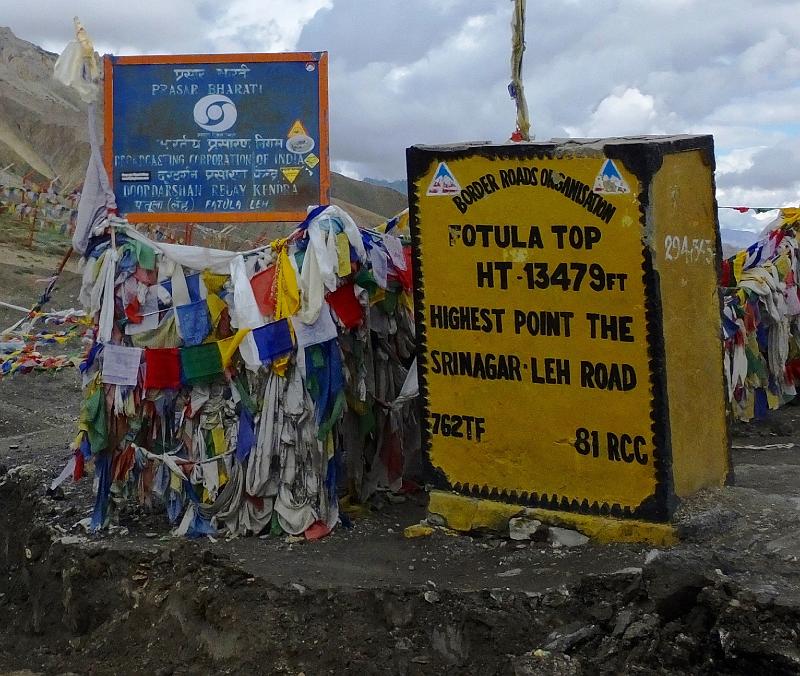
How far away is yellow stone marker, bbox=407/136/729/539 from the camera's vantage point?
5887mm

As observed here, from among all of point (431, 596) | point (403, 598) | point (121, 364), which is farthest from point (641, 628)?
point (121, 364)

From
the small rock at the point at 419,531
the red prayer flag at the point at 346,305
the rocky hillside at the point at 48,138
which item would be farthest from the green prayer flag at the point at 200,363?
the rocky hillside at the point at 48,138

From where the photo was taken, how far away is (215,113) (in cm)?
779

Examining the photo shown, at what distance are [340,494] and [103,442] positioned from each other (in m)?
1.63

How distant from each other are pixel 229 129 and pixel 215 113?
0.15 m

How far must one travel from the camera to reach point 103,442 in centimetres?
718

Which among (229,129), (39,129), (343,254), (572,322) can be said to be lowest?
(572,322)

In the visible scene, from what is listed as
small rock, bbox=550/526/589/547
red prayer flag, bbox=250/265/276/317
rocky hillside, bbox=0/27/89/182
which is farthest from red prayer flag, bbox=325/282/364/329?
rocky hillside, bbox=0/27/89/182

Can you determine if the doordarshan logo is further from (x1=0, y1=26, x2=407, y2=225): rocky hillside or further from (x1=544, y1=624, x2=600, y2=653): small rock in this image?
(x1=0, y1=26, x2=407, y2=225): rocky hillside

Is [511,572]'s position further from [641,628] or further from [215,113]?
[215,113]

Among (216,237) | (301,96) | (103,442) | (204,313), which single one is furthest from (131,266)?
(216,237)

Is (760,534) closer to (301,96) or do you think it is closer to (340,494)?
(340,494)

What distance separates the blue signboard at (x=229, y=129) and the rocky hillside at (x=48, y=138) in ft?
125

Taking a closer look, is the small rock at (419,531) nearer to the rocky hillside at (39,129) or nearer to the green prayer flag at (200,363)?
the green prayer flag at (200,363)
